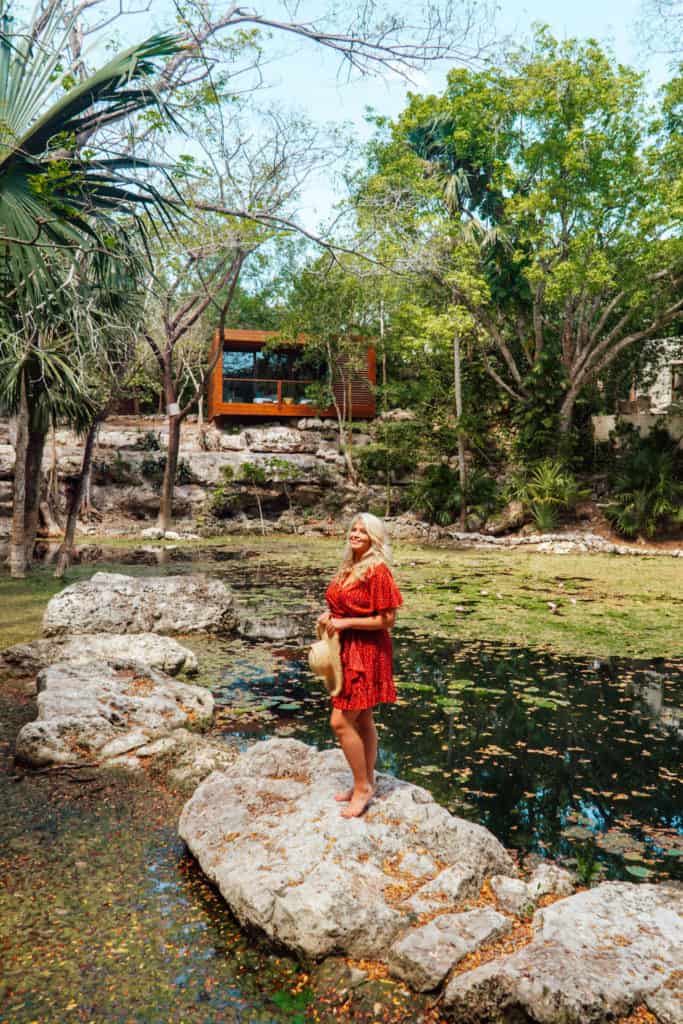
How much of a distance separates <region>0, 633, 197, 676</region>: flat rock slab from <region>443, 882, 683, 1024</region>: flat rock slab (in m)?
4.55

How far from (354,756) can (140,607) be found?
5.24 meters

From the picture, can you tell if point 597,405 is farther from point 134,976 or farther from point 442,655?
point 134,976

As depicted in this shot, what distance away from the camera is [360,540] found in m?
3.45

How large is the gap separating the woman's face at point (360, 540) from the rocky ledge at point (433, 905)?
3.71 feet

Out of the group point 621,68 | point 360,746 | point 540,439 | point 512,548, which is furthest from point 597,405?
point 360,746

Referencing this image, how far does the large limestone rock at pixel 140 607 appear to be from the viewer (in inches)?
300

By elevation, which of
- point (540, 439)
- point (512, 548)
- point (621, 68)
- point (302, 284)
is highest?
point (621, 68)

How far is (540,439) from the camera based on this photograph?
21.5 metres

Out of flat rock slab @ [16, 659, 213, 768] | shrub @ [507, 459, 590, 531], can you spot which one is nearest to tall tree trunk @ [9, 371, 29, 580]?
flat rock slab @ [16, 659, 213, 768]

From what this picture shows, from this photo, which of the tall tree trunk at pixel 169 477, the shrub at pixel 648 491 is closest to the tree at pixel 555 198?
the shrub at pixel 648 491

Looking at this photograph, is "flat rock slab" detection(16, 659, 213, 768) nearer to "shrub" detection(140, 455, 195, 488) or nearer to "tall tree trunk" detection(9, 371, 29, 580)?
"tall tree trunk" detection(9, 371, 29, 580)

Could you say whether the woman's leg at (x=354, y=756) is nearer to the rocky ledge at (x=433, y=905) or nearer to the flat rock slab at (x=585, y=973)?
the rocky ledge at (x=433, y=905)

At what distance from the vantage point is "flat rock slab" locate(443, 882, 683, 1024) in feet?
7.16

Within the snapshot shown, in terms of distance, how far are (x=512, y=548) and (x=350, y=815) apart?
16.0m
